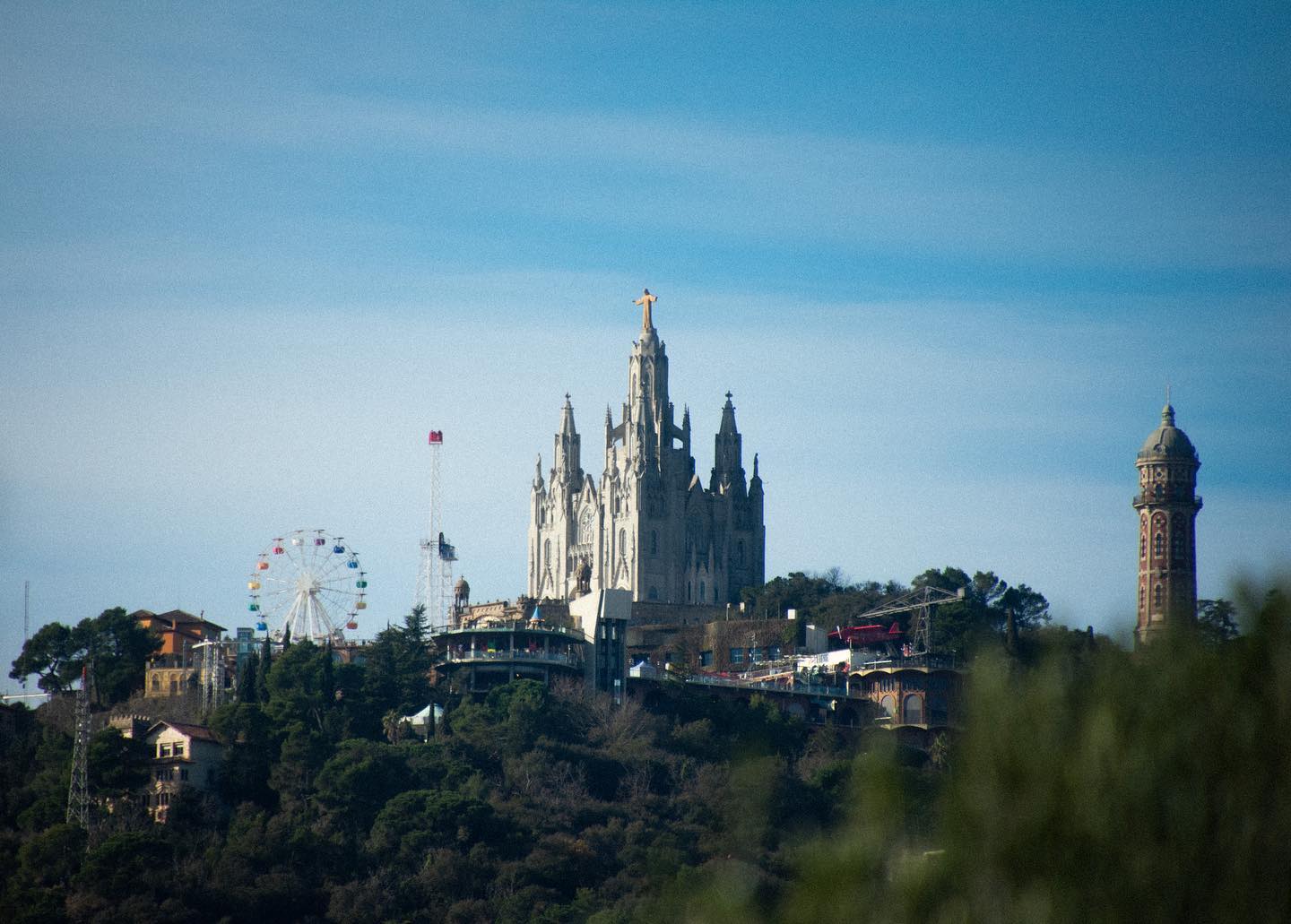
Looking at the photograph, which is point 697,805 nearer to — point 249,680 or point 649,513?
point 249,680

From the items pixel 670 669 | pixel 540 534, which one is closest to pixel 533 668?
pixel 670 669

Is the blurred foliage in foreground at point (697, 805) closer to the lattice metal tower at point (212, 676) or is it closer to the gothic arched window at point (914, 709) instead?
the lattice metal tower at point (212, 676)

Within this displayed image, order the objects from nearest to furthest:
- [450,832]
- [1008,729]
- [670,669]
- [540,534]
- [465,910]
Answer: [1008,729]
[465,910]
[450,832]
[670,669]
[540,534]

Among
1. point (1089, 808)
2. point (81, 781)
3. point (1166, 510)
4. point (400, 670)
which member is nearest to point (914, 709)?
point (1166, 510)

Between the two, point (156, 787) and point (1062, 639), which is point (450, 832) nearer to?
point (156, 787)

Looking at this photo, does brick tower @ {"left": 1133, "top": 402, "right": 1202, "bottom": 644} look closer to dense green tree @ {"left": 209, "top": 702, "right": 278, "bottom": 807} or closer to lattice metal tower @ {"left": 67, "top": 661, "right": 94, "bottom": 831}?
dense green tree @ {"left": 209, "top": 702, "right": 278, "bottom": 807}

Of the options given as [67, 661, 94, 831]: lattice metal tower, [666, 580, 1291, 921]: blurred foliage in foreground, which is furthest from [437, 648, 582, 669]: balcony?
[666, 580, 1291, 921]: blurred foliage in foreground

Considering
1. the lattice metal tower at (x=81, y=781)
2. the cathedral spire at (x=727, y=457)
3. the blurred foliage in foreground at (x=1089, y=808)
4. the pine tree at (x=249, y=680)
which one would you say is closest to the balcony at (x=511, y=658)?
the pine tree at (x=249, y=680)
